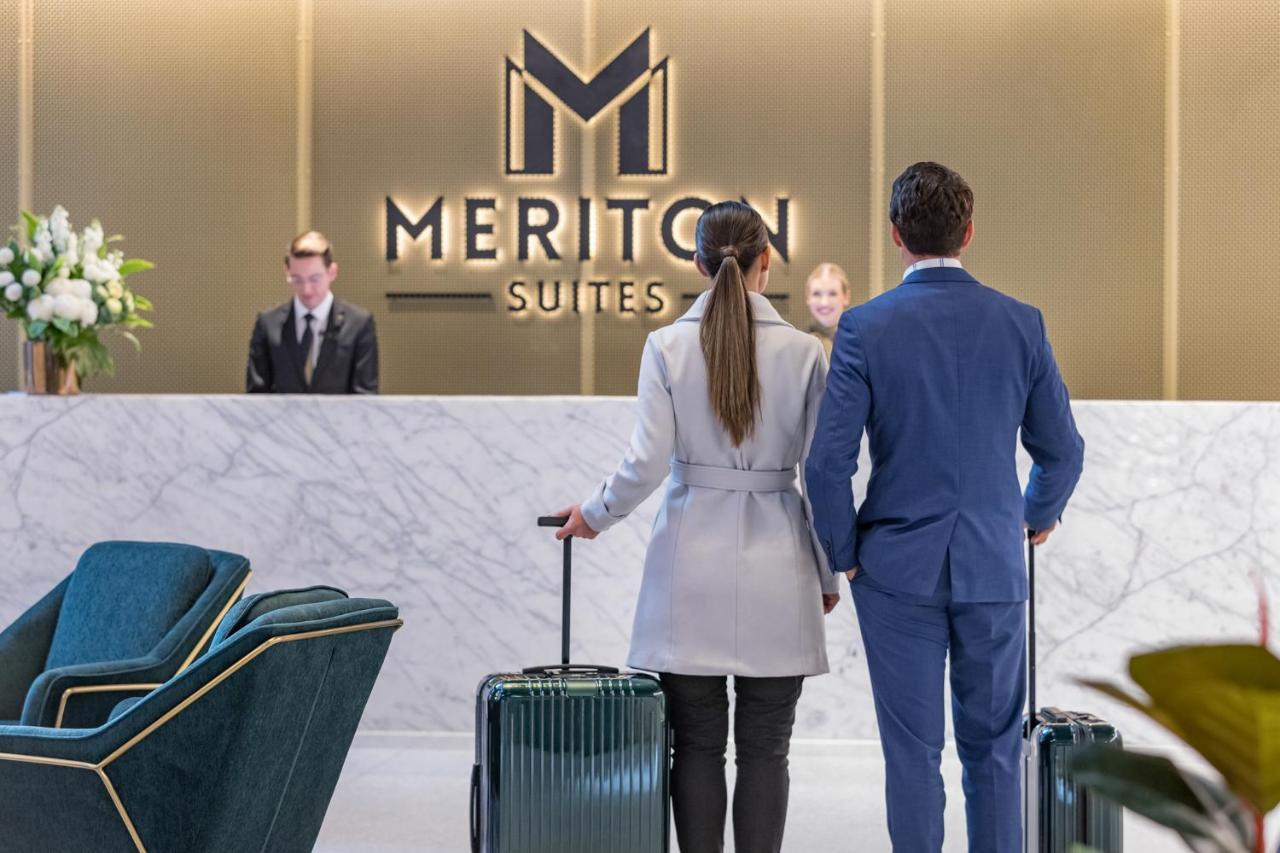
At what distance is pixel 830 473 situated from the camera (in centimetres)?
293

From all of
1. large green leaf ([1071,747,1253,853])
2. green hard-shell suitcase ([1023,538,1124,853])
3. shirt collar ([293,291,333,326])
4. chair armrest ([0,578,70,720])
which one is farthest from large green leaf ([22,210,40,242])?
large green leaf ([1071,747,1253,853])

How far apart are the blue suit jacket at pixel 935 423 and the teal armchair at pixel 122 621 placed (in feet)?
5.89

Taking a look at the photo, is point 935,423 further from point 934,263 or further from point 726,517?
point 726,517

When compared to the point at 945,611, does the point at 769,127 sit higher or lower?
higher

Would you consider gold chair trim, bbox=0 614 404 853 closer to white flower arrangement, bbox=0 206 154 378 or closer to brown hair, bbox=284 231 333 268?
white flower arrangement, bbox=0 206 154 378

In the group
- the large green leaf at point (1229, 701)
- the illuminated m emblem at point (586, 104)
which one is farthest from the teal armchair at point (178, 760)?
the illuminated m emblem at point (586, 104)

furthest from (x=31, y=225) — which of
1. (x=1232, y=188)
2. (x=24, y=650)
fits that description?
(x=1232, y=188)

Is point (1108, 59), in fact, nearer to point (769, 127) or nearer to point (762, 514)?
point (769, 127)

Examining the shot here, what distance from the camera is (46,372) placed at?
206 inches

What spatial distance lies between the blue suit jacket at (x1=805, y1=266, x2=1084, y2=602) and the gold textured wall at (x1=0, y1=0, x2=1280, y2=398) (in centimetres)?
507

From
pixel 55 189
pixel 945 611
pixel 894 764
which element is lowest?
pixel 894 764

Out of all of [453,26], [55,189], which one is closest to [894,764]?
[453,26]

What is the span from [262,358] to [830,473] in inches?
175

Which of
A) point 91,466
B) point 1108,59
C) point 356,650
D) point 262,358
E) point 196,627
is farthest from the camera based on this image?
point 1108,59
